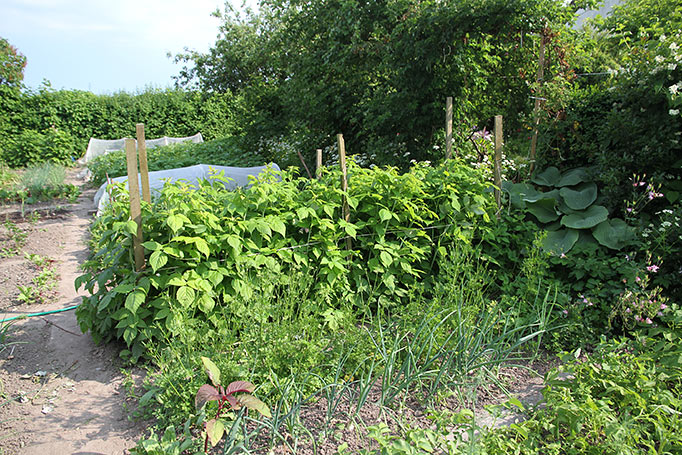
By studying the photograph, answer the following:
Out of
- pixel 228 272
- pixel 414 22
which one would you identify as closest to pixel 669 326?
pixel 228 272

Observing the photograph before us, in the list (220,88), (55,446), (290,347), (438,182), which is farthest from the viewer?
(220,88)

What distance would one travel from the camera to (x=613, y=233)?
12.0 feet

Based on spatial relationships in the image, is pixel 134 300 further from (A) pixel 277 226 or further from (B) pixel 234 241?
(A) pixel 277 226

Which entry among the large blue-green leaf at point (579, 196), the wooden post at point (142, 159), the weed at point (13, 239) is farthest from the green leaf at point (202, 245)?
the weed at point (13, 239)

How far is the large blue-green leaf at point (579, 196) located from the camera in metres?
4.03

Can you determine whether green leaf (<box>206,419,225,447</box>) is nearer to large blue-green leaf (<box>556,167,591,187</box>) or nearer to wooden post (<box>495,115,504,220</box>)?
wooden post (<box>495,115,504,220</box>)

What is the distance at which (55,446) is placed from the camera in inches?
88.4

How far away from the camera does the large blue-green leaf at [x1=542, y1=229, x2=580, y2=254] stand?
3.71m

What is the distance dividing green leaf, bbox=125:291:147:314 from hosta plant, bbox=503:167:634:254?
320 cm

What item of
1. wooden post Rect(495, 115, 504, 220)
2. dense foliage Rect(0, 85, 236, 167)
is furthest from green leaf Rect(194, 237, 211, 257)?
dense foliage Rect(0, 85, 236, 167)

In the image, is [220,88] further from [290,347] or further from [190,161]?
[290,347]

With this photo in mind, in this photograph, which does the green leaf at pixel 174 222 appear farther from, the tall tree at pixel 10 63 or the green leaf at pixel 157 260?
the tall tree at pixel 10 63

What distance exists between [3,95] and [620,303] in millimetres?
17589

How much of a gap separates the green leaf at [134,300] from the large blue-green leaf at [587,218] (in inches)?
136
